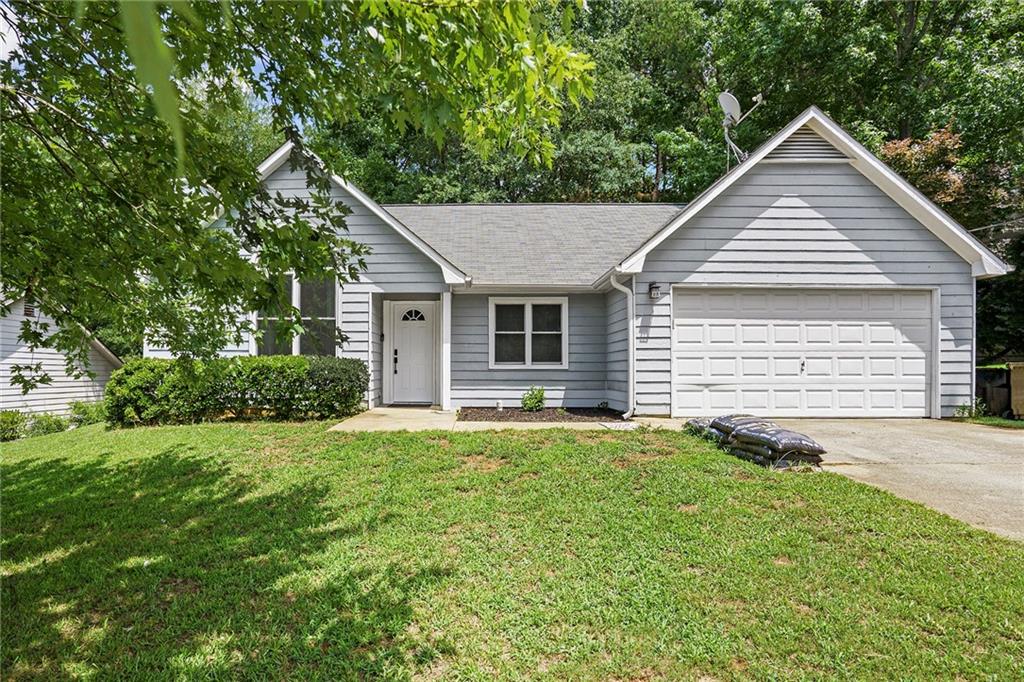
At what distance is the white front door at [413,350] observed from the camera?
38.5 feet

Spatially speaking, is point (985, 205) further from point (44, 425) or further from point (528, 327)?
Result: point (44, 425)

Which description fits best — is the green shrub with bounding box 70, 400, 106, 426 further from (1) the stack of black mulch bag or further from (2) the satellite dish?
(2) the satellite dish

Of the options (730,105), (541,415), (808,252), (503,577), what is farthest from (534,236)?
(503,577)

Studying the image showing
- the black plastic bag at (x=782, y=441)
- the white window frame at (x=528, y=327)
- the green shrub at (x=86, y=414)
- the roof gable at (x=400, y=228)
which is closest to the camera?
the black plastic bag at (x=782, y=441)

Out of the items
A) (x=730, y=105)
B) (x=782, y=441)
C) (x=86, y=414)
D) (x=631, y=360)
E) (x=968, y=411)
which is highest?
Result: (x=730, y=105)

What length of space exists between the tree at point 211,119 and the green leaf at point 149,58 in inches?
78.3

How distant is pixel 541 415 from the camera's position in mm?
9953

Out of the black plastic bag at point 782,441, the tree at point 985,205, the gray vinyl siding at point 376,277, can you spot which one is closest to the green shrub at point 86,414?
the gray vinyl siding at point 376,277

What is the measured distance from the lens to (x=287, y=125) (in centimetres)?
342

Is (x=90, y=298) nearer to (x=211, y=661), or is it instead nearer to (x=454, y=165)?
(x=211, y=661)

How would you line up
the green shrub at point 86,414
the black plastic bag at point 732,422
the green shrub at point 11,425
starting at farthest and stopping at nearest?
the green shrub at point 86,414
the green shrub at point 11,425
the black plastic bag at point 732,422

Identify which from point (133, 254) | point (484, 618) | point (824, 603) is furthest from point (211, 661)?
→ point (824, 603)

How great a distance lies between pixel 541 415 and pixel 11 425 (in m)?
12.8

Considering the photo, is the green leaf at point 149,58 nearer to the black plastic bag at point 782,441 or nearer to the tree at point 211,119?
the tree at point 211,119
